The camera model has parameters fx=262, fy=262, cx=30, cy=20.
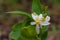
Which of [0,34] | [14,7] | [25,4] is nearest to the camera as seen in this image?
[0,34]

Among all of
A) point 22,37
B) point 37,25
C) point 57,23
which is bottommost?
point 57,23

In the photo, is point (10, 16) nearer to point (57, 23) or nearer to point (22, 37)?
point (57, 23)

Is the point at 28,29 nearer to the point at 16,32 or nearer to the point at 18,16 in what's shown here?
the point at 16,32

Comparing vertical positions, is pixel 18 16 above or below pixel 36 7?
below

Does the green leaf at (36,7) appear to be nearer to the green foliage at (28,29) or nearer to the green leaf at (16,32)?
the green foliage at (28,29)

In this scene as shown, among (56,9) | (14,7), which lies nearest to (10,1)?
(14,7)

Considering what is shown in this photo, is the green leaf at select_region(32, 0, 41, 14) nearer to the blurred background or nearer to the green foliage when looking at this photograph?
the green foliage

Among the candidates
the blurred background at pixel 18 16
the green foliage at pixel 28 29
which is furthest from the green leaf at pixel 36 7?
the blurred background at pixel 18 16

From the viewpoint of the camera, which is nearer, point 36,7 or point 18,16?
point 36,7

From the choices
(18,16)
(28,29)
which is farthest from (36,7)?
(18,16)
